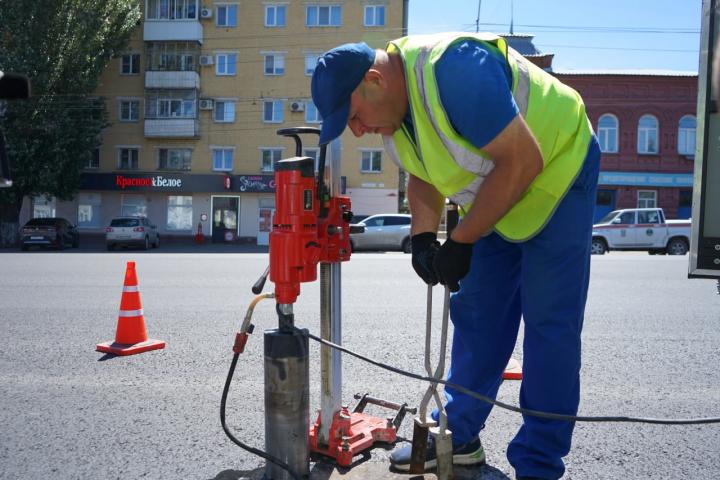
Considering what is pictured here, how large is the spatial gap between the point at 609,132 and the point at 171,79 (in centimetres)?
2392

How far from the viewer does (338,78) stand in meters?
2.03

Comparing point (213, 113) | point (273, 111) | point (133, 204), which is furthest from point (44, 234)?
point (273, 111)

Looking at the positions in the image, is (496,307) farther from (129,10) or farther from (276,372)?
(129,10)

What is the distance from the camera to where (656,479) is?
243 cm

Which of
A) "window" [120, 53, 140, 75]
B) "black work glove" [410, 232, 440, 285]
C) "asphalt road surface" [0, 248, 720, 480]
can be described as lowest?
"asphalt road surface" [0, 248, 720, 480]

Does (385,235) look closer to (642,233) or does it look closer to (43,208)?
(642,233)

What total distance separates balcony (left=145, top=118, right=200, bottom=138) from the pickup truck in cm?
2170

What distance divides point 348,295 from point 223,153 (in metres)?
26.4

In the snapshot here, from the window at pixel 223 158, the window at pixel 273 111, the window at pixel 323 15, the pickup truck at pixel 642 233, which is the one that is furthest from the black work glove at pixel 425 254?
the window at pixel 323 15

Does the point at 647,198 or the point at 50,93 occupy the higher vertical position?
the point at 50,93

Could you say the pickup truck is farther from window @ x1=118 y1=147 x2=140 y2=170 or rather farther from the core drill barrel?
window @ x1=118 y1=147 x2=140 y2=170

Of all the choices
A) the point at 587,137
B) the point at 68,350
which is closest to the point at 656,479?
the point at 587,137

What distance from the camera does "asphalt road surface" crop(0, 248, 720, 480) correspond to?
8.53 feet

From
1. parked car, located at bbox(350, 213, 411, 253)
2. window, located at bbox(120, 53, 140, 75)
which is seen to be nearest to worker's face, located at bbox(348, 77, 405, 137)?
parked car, located at bbox(350, 213, 411, 253)
